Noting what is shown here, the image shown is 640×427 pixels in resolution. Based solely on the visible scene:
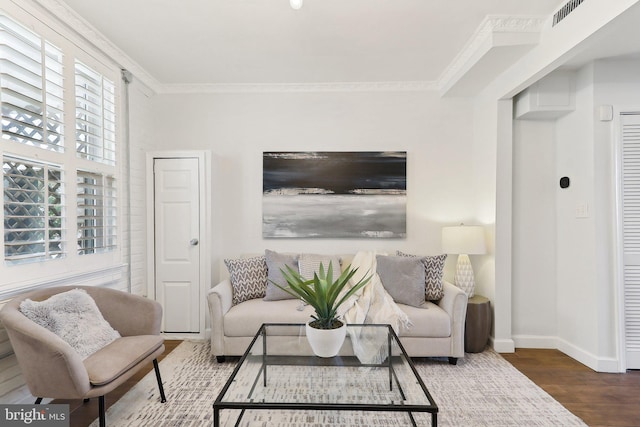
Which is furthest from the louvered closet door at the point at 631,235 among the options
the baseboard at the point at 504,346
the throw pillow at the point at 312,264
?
the throw pillow at the point at 312,264

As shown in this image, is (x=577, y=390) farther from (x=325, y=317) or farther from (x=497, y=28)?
(x=497, y=28)

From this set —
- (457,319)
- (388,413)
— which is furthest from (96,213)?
(457,319)

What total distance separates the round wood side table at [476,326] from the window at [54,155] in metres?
3.22

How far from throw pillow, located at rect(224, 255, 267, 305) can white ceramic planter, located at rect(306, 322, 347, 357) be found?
1.27 meters

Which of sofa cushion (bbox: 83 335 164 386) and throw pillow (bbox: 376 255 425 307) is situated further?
throw pillow (bbox: 376 255 425 307)

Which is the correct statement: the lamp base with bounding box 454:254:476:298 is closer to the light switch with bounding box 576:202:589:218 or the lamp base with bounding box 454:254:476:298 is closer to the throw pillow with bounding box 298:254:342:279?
the light switch with bounding box 576:202:589:218

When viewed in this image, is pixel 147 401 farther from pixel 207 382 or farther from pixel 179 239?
pixel 179 239

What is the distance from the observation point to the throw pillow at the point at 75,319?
1754mm

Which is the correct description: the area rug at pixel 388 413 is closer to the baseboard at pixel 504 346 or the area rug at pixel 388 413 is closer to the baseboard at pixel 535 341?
the baseboard at pixel 504 346

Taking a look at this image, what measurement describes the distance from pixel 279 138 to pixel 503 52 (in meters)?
2.22

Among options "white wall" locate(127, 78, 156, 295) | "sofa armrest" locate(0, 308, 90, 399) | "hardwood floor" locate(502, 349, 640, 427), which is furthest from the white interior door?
"hardwood floor" locate(502, 349, 640, 427)

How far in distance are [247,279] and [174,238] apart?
946mm

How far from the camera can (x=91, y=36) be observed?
248cm

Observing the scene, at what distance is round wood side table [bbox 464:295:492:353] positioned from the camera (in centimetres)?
286
